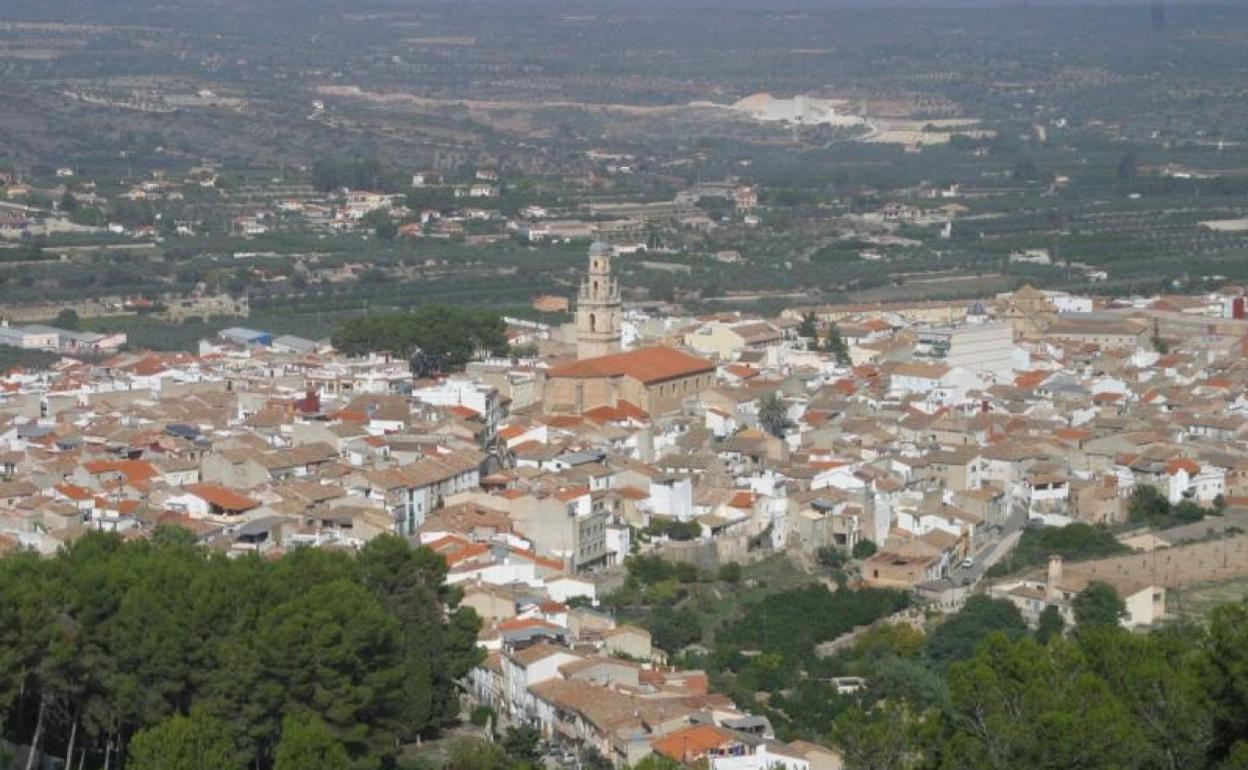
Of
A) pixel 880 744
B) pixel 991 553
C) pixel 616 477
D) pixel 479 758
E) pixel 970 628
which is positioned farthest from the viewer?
pixel 616 477

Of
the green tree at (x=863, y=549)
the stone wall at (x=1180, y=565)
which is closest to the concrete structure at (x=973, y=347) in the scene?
the stone wall at (x=1180, y=565)

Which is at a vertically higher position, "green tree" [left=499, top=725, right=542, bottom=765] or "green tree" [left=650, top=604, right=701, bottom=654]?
"green tree" [left=499, top=725, right=542, bottom=765]

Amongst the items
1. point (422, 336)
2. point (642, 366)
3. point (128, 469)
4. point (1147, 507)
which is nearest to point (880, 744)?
point (128, 469)

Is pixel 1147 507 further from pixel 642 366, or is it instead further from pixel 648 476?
pixel 642 366

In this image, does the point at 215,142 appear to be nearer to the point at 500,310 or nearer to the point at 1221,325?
the point at 500,310

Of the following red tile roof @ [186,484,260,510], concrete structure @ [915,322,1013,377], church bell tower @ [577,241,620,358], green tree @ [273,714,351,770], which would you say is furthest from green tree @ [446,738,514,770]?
concrete structure @ [915,322,1013,377]

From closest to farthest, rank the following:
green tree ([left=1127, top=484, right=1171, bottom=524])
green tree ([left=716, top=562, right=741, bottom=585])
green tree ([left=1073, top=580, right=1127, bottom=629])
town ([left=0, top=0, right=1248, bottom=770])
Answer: town ([left=0, top=0, right=1248, bottom=770]), green tree ([left=1073, top=580, right=1127, bottom=629]), green tree ([left=716, top=562, right=741, bottom=585]), green tree ([left=1127, top=484, right=1171, bottom=524])

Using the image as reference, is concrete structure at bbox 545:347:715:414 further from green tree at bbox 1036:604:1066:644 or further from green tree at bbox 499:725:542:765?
green tree at bbox 499:725:542:765
